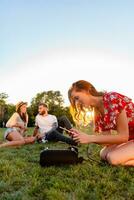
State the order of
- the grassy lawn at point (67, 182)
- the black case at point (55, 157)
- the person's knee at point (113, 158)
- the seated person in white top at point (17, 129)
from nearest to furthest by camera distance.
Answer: the grassy lawn at point (67, 182), the person's knee at point (113, 158), the black case at point (55, 157), the seated person in white top at point (17, 129)

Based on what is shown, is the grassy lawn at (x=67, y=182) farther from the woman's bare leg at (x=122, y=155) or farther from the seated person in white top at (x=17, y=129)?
the seated person in white top at (x=17, y=129)

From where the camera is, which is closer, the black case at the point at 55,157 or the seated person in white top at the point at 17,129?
the black case at the point at 55,157

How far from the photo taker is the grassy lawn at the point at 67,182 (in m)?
4.34

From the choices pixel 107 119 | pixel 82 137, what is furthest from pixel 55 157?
pixel 107 119

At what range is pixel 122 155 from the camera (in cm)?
585

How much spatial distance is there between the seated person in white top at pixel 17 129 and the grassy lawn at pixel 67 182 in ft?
13.0

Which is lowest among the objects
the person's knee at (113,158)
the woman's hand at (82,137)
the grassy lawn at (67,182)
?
the grassy lawn at (67,182)

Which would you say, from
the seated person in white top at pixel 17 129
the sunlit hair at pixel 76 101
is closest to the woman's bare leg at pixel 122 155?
the sunlit hair at pixel 76 101

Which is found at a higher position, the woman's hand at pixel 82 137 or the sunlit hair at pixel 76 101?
the sunlit hair at pixel 76 101

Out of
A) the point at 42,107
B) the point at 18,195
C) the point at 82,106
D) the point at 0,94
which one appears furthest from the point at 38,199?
the point at 0,94

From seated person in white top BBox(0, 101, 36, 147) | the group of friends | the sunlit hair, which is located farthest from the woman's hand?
seated person in white top BBox(0, 101, 36, 147)

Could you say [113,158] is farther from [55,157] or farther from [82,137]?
[55,157]

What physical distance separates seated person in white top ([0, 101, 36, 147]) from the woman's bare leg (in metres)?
4.65

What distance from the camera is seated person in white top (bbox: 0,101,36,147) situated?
10352mm
